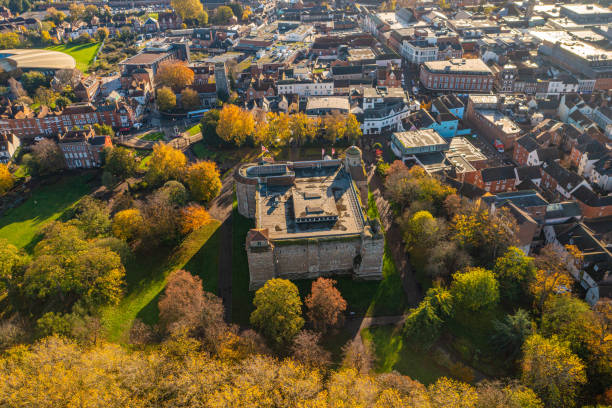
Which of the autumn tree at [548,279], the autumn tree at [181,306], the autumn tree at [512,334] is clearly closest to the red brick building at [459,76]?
the autumn tree at [548,279]

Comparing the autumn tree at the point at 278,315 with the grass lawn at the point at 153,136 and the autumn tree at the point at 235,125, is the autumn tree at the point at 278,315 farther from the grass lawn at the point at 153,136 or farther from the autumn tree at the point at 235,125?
the grass lawn at the point at 153,136

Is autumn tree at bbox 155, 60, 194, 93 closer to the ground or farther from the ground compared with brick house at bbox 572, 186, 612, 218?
farther from the ground

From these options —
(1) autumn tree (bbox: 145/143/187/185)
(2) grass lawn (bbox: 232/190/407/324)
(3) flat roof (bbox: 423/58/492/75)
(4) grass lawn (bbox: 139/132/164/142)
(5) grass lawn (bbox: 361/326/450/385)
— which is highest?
(3) flat roof (bbox: 423/58/492/75)

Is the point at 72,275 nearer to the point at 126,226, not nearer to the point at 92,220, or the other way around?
the point at 126,226

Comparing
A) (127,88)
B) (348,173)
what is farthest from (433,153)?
(127,88)

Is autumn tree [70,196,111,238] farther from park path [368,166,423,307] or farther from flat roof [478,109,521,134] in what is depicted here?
flat roof [478,109,521,134]

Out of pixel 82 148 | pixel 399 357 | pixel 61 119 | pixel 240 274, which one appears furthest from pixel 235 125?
pixel 399 357

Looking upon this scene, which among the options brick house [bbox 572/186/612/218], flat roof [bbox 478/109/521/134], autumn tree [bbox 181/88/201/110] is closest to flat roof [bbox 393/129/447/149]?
flat roof [bbox 478/109/521/134]
